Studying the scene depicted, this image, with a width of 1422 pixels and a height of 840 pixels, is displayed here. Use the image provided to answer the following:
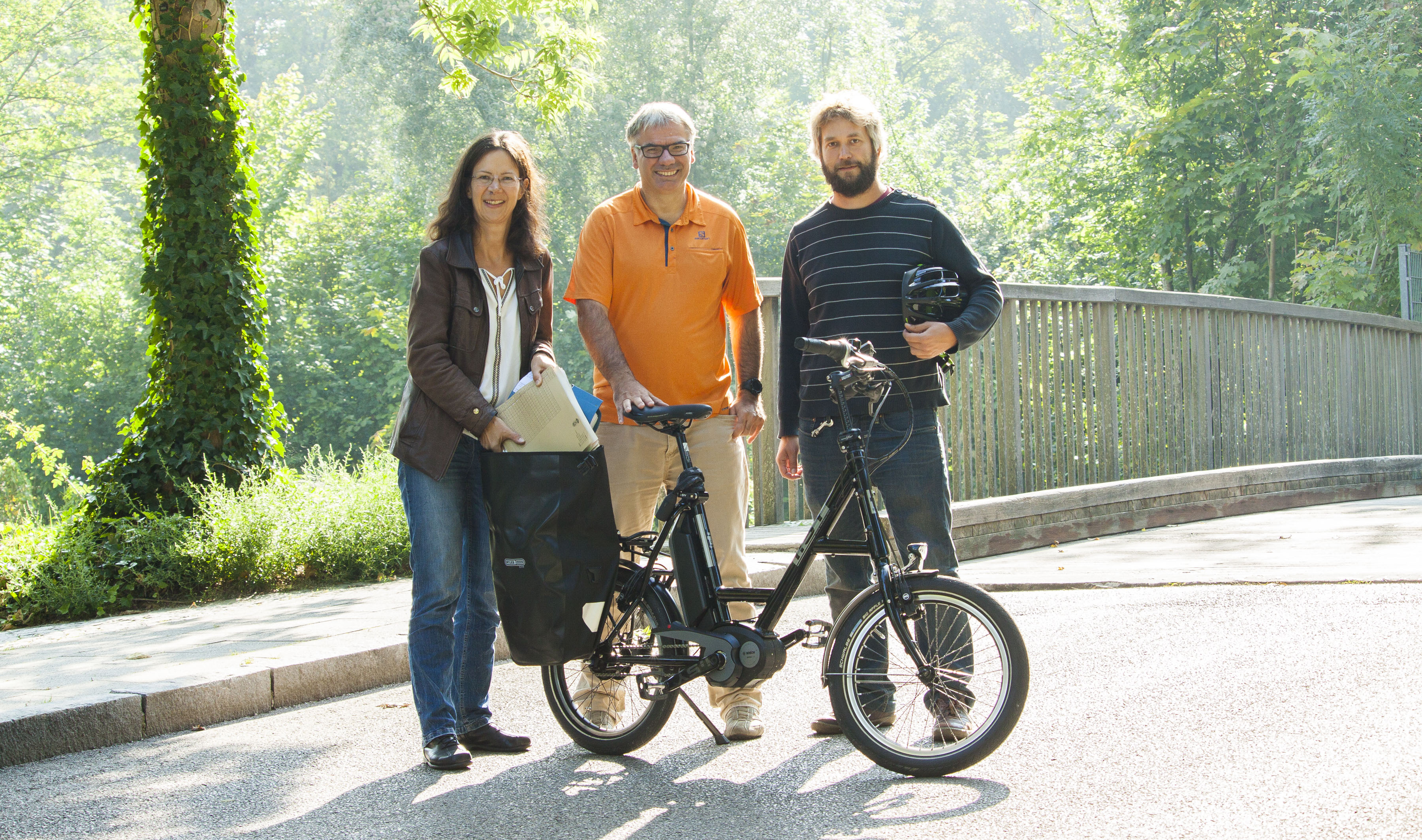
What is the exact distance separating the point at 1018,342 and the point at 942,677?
5502mm

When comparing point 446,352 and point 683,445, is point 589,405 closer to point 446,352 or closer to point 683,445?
point 683,445

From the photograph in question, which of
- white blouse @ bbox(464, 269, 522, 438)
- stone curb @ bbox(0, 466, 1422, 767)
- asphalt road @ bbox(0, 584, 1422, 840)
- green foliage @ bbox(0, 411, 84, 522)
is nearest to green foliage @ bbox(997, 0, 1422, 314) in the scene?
stone curb @ bbox(0, 466, 1422, 767)

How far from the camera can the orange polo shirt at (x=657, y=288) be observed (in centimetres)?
417

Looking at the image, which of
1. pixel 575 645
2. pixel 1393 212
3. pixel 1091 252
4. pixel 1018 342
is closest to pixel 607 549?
pixel 575 645

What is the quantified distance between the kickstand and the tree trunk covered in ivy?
513 centimetres

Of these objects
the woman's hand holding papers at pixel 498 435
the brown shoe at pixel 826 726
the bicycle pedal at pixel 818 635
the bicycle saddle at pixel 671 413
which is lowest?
the brown shoe at pixel 826 726

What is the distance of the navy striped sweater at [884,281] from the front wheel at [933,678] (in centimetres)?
80

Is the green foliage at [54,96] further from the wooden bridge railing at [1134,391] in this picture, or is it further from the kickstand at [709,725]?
the kickstand at [709,725]

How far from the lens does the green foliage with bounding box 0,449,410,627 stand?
673 cm

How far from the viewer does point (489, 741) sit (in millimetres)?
4055

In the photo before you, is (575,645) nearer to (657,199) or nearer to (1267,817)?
(657,199)

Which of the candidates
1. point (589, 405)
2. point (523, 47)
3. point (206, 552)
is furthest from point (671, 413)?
point (523, 47)

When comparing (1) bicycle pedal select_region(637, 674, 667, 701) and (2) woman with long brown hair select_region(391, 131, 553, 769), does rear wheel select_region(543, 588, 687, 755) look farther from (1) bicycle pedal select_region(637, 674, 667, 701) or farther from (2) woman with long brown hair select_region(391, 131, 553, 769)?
(2) woman with long brown hair select_region(391, 131, 553, 769)

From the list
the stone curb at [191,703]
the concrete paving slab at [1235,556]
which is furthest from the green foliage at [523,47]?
the stone curb at [191,703]
